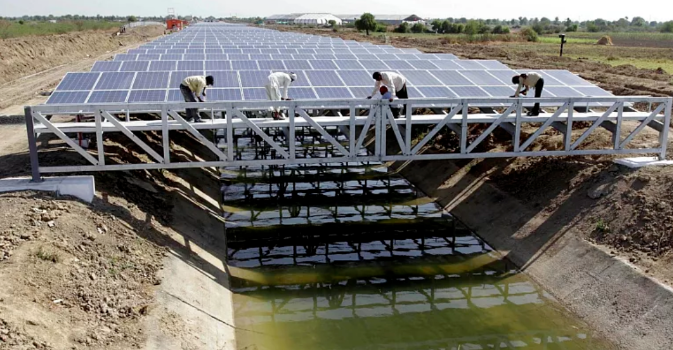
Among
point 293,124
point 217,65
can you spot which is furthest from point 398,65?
point 293,124

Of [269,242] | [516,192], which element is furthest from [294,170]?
[516,192]

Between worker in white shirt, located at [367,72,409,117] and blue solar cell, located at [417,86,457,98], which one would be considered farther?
blue solar cell, located at [417,86,457,98]

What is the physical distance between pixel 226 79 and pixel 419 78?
685 centimetres

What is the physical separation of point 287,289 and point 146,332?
15.9 feet

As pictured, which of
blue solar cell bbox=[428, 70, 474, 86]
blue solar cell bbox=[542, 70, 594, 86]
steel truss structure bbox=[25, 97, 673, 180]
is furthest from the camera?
blue solar cell bbox=[542, 70, 594, 86]

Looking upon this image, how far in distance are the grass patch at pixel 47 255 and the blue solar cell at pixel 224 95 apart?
25.7ft

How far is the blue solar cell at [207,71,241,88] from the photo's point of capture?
2047cm

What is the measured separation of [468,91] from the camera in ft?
67.5

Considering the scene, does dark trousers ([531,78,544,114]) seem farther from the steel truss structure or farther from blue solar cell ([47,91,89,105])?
blue solar cell ([47,91,89,105])

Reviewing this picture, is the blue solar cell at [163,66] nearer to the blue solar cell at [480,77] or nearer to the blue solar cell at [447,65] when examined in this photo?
the blue solar cell at [447,65]

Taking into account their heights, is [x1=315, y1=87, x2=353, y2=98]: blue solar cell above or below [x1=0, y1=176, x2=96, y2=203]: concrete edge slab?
above

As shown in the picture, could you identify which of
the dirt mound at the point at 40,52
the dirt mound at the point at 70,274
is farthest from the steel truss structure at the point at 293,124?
the dirt mound at the point at 40,52

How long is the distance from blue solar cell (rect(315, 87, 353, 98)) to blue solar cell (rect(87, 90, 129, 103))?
5.90m

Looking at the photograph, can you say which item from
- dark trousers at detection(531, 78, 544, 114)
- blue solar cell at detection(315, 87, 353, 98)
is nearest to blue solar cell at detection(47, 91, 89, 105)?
blue solar cell at detection(315, 87, 353, 98)
